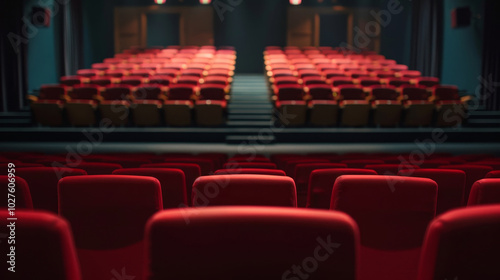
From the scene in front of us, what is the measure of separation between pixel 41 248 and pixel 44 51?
8.16m

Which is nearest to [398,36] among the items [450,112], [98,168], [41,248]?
[450,112]

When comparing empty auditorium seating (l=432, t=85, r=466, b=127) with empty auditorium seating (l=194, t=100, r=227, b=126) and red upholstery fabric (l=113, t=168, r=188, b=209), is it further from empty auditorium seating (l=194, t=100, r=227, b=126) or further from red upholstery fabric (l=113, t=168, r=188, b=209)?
red upholstery fabric (l=113, t=168, r=188, b=209)

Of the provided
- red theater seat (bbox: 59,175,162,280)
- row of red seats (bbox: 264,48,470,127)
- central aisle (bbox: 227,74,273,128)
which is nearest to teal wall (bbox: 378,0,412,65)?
row of red seats (bbox: 264,48,470,127)

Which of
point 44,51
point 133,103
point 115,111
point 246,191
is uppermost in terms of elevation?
point 44,51

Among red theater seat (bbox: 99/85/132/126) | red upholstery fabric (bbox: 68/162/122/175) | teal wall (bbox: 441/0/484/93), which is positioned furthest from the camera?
teal wall (bbox: 441/0/484/93)

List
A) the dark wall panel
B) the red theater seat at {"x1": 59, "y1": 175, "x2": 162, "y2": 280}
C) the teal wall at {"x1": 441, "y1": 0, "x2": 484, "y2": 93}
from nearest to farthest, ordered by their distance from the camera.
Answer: the red theater seat at {"x1": 59, "y1": 175, "x2": 162, "y2": 280}, the teal wall at {"x1": 441, "y1": 0, "x2": 484, "y2": 93}, the dark wall panel

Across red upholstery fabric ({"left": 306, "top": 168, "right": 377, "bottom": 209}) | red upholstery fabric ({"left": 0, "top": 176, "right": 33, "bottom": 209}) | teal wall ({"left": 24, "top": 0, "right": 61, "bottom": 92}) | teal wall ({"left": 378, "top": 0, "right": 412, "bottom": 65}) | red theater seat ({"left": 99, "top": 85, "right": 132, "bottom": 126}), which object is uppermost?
teal wall ({"left": 378, "top": 0, "right": 412, "bottom": 65})

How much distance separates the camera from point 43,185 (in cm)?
158

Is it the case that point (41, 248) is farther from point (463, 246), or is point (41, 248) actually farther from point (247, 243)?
point (463, 246)

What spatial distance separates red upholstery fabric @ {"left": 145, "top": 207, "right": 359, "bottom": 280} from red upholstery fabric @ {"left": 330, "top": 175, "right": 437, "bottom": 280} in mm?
543

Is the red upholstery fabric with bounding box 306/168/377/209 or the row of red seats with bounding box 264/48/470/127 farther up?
the row of red seats with bounding box 264/48/470/127

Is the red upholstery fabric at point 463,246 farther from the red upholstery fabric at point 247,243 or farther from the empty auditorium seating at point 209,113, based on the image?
the empty auditorium seating at point 209,113

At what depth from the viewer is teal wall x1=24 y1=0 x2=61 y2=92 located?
7.22 meters

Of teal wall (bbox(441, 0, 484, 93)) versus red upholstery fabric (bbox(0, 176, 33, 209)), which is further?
teal wall (bbox(441, 0, 484, 93))
